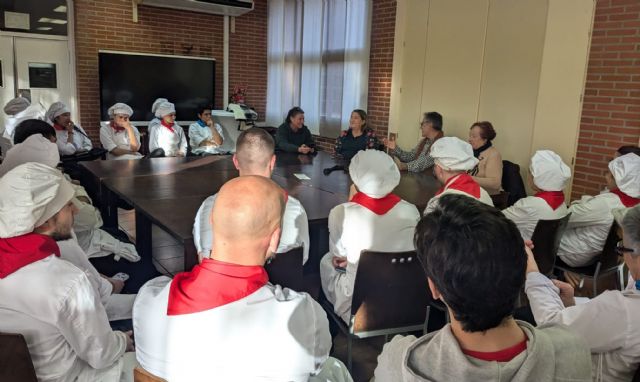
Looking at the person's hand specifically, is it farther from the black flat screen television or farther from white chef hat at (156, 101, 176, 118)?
the black flat screen television

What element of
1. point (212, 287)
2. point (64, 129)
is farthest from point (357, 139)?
point (212, 287)

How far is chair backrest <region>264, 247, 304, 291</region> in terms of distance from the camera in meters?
2.09

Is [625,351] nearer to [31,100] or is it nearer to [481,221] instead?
[481,221]

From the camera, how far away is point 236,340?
1220 mm

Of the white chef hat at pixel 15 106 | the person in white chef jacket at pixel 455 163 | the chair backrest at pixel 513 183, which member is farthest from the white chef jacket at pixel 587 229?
the white chef hat at pixel 15 106

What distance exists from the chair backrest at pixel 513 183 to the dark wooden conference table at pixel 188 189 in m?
0.73

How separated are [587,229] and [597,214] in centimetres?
13

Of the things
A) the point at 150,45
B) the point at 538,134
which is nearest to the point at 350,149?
the point at 538,134

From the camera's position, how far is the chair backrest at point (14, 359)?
4.28 feet

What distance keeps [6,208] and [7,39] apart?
646cm

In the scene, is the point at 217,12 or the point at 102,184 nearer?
the point at 102,184

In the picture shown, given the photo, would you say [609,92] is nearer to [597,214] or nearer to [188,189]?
[597,214]

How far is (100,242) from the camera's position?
276 cm

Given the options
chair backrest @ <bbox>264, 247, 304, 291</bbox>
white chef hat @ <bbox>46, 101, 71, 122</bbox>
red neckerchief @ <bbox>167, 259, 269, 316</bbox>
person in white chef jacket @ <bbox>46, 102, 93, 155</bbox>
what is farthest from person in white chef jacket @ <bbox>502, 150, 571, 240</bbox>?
white chef hat @ <bbox>46, 101, 71, 122</bbox>
